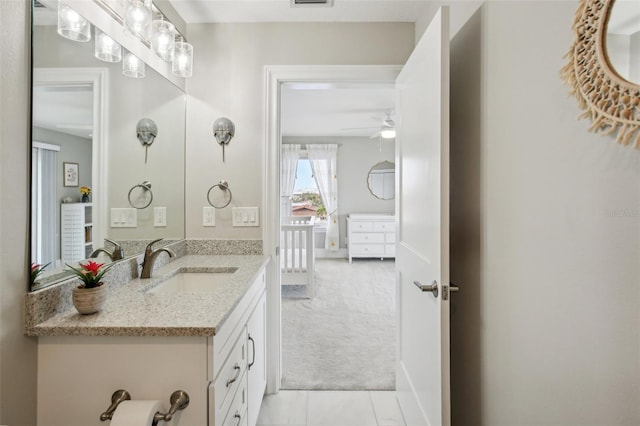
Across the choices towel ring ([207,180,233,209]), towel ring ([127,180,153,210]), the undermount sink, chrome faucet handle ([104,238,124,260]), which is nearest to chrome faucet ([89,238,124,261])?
chrome faucet handle ([104,238,124,260])

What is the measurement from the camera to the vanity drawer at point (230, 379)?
114 cm

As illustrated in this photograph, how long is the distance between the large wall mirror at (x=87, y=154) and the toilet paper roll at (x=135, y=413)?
49cm

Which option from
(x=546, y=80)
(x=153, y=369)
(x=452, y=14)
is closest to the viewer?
(x=546, y=80)

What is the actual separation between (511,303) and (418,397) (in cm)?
80

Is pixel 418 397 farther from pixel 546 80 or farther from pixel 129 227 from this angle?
pixel 129 227

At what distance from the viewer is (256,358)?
185 cm

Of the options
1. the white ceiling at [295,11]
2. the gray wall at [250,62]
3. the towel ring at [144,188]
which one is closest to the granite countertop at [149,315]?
the towel ring at [144,188]

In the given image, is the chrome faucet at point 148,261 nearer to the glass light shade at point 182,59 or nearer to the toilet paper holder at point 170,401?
the toilet paper holder at point 170,401

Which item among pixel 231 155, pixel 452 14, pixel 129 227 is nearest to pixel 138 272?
pixel 129 227

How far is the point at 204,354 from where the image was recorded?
1.09m

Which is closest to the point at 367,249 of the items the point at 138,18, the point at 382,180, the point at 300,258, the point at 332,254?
the point at 332,254

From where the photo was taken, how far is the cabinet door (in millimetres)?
1667

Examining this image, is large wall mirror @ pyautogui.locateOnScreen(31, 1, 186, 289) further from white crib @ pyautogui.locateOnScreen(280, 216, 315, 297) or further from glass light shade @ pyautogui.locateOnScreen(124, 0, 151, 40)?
white crib @ pyautogui.locateOnScreen(280, 216, 315, 297)

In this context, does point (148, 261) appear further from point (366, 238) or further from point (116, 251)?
point (366, 238)
